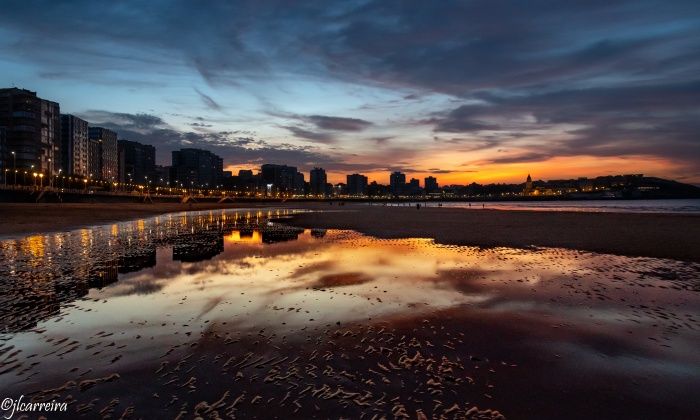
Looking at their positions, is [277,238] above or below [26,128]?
below

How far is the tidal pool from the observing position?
542 centimetres

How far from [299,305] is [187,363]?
414 cm

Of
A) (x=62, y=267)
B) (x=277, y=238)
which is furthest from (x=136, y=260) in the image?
(x=277, y=238)

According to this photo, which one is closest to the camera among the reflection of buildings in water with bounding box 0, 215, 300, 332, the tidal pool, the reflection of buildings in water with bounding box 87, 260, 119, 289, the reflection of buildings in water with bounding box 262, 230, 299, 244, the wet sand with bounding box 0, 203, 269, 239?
the tidal pool

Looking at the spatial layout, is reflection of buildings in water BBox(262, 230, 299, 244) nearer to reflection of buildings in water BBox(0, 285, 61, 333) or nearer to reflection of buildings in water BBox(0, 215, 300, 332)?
reflection of buildings in water BBox(0, 215, 300, 332)

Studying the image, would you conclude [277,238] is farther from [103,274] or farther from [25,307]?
[25,307]

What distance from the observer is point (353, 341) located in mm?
7820

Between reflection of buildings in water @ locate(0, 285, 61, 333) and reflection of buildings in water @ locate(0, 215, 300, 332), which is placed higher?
reflection of buildings in water @ locate(0, 285, 61, 333)

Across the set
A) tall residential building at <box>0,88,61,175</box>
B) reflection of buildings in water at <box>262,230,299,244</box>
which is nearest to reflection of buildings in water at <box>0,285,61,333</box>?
reflection of buildings in water at <box>262,230,299,244</box>

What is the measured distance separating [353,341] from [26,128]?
7915 inches

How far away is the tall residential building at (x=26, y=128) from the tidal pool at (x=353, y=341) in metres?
179

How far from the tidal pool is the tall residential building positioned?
17865 cm

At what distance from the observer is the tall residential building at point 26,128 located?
152 m

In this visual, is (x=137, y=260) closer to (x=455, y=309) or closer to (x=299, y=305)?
(x=299, y=305)
